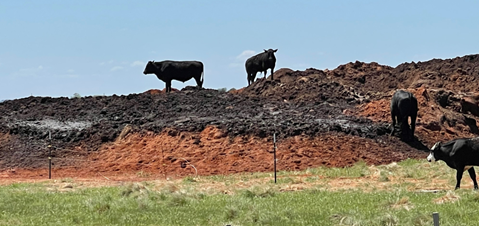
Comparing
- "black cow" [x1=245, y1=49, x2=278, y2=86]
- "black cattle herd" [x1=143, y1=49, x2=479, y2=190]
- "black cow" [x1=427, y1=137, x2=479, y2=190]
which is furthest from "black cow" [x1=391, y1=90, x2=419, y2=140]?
"black cow" [x1=245, y1=49, x2=278, y2=86]

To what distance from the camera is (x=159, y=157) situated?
99.9 feet

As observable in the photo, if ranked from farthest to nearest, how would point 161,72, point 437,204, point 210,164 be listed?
point 161,72, point 210,164, point 437,204

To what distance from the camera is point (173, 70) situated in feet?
154

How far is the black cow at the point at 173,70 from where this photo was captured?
153 ft

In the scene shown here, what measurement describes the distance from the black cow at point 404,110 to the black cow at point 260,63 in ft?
54.8

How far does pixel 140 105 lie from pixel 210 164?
11.1 meters

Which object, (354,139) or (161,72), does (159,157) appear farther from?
(161,72)

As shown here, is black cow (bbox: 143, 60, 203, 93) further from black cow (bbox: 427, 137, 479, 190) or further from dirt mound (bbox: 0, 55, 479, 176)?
black cow (bbox: 427, 137, 479, 190)

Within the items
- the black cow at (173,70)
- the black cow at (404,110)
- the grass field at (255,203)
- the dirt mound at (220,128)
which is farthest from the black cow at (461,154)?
the black cow at (173,70)

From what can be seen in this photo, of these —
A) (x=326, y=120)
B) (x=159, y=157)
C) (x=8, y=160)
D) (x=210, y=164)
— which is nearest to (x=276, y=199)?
(x=210, y=164)

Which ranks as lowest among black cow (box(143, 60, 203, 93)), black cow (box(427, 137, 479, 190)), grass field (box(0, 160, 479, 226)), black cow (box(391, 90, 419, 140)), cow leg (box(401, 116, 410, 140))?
grass field (box(0, 160, 479, 226))

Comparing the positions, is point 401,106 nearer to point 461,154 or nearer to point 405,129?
point 405,129

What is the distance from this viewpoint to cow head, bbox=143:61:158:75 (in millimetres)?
46625

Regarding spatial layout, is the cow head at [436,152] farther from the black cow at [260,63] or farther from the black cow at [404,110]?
the black cow at [260,63]
